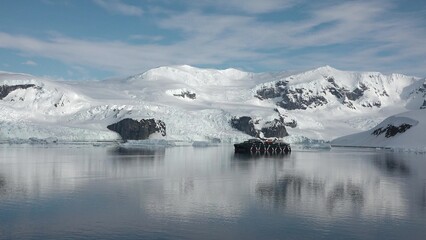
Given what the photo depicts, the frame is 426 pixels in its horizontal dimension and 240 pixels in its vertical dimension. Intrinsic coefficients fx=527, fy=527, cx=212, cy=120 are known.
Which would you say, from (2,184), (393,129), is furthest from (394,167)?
(393,129)

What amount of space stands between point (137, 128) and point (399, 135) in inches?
3200

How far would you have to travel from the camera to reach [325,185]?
1481 inches

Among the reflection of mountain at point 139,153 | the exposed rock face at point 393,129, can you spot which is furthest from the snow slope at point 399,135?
the reflection of mountain at point 139,153

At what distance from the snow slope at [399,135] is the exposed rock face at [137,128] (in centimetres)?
5937

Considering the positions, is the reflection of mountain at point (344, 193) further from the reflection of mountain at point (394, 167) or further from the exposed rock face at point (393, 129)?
the exposed rock face at point (393, 129)

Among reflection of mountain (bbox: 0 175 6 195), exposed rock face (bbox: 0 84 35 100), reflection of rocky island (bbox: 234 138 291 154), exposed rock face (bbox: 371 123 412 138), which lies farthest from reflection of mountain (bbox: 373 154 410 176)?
exposed rock face (bbox: 0 84 35 100)

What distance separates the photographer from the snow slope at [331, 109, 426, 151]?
131500 mm

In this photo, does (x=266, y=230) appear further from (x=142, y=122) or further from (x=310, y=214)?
(x=142, y=122)

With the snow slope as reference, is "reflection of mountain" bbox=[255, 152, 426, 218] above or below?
below

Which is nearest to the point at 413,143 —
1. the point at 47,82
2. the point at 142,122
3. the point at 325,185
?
the point at 142,122

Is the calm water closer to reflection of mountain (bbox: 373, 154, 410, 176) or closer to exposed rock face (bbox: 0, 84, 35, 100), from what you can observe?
reflection of mountain (bbox: 373, 154, 410, 176)

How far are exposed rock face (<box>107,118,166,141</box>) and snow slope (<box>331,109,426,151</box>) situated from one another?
2338 inches

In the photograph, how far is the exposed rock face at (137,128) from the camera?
169 metres

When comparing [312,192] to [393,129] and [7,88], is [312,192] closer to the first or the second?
[393,129]
